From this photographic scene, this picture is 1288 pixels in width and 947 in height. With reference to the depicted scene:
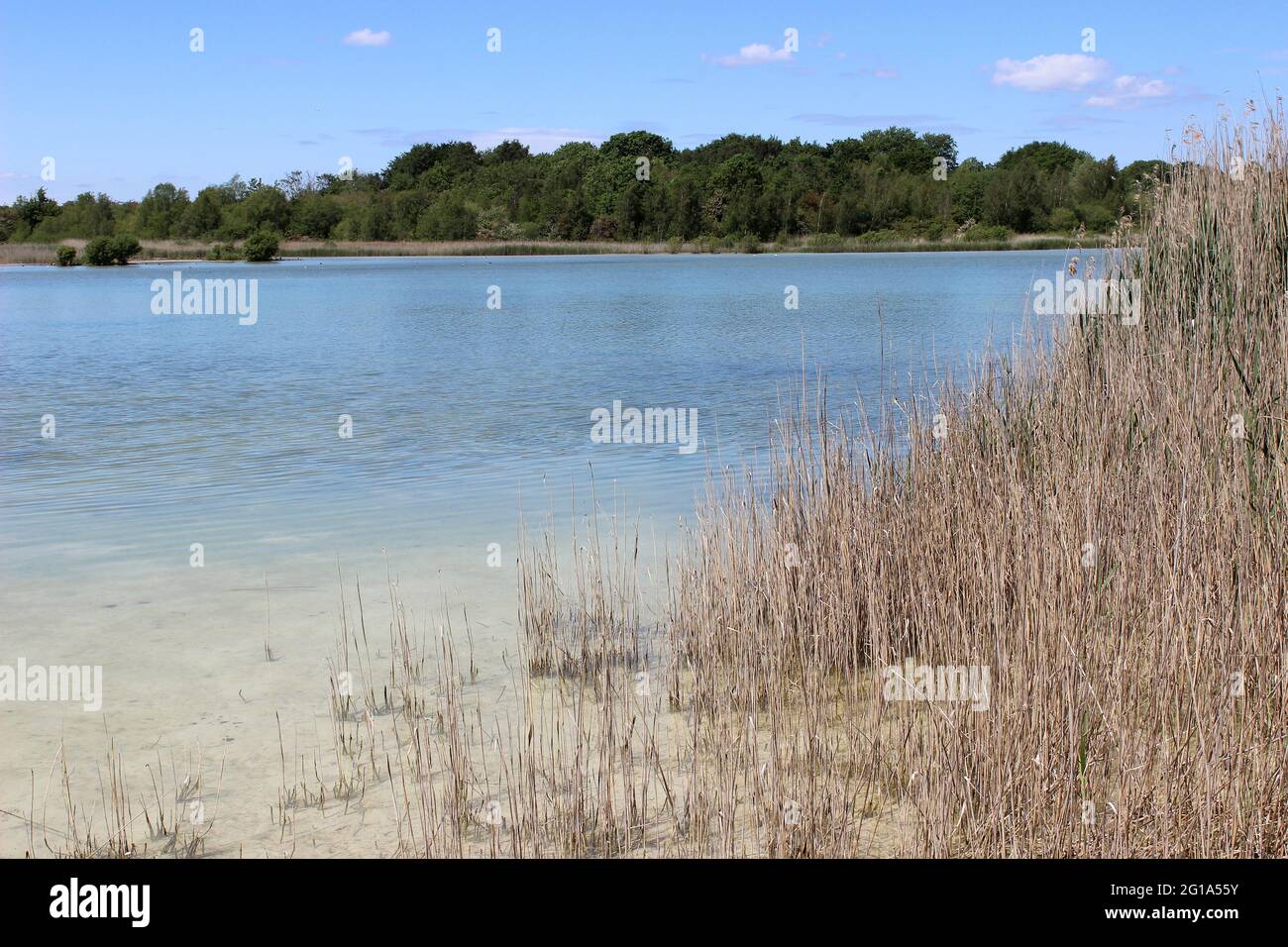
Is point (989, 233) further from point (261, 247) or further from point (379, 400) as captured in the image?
point (379, 400)

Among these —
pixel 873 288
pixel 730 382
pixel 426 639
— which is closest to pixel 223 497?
pixel 426 639

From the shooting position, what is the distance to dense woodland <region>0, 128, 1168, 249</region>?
68188 mm

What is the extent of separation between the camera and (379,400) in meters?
14.1

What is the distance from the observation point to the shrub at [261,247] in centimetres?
7062
